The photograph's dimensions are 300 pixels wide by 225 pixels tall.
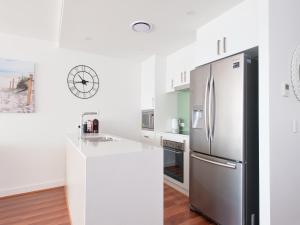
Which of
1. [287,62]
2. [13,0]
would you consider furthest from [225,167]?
[13,0]

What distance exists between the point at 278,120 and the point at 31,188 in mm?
3392

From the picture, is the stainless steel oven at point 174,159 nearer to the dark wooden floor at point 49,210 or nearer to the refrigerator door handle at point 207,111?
the dark wooden floor at point 49,210

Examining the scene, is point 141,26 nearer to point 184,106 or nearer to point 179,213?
point 184,106

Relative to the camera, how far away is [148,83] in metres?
3.83

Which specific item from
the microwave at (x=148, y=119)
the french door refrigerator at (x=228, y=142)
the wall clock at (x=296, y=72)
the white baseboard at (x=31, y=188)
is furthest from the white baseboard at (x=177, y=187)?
the wall clock at (x=296, y=72)

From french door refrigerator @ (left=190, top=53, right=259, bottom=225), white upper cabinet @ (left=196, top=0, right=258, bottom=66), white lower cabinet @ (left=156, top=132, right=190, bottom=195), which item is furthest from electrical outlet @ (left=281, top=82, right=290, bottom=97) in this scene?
white lower cabinet @ (left=156, top=132, right=190, bottom=195)

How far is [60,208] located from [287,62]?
2.96m

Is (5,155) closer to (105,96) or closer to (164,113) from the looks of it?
Answer: (105,96)

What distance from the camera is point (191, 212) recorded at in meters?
2.33

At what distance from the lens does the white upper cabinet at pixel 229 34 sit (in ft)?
6.15

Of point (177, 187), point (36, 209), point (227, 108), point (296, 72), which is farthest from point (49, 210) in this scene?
point (296, 72)

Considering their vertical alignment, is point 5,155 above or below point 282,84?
below

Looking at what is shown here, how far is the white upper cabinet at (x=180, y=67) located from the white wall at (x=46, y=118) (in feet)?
3.56

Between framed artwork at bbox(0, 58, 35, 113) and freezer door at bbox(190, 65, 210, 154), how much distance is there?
2.44 m
